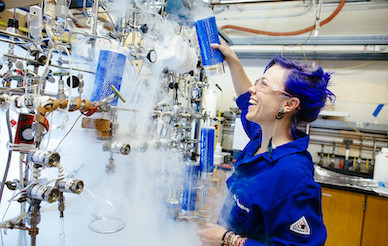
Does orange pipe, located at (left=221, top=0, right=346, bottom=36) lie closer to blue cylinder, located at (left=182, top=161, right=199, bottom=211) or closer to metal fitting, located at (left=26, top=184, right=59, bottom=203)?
blue cylinder, located at (left=182, top=161, right=199, bottom=211)

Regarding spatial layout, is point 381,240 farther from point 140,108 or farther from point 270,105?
point 140,108

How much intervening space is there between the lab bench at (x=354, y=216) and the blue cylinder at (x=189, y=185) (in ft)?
5.35

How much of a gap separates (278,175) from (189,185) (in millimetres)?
733

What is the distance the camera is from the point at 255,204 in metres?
0.97

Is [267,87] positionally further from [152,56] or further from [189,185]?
[189,185]

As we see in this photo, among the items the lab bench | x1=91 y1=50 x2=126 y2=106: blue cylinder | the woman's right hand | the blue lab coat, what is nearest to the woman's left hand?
the blue lab coat

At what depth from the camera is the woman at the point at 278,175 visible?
2.90 ft

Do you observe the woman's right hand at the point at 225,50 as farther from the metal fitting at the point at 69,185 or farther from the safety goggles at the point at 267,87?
the metal fitting at the point at 69,185

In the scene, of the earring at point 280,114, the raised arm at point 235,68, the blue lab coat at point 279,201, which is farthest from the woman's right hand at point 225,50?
the blue lab coat at point 279,201

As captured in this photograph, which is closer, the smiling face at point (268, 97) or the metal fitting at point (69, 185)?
the metal fitting at point (69, 185)

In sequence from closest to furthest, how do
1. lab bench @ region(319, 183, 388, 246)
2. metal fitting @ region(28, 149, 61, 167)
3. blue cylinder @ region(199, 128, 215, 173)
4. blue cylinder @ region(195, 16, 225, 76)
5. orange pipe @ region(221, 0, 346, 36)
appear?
1. metal fitting @ region(28, 149, 61, 167)
2. blue cylinder @ region(195, 16, 225, 76)
3. blue cylinder @ region(199, 128, 215, 173)
4. lab bench @ region(319, 183, 388, 246)
5. orange pipe @ region(221, 0, 346, 36)

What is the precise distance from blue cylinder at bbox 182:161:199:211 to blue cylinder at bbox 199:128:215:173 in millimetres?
46

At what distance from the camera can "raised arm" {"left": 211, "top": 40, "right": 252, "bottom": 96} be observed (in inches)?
51.1

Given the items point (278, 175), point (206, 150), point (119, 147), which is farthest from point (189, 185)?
point (278, 175)
